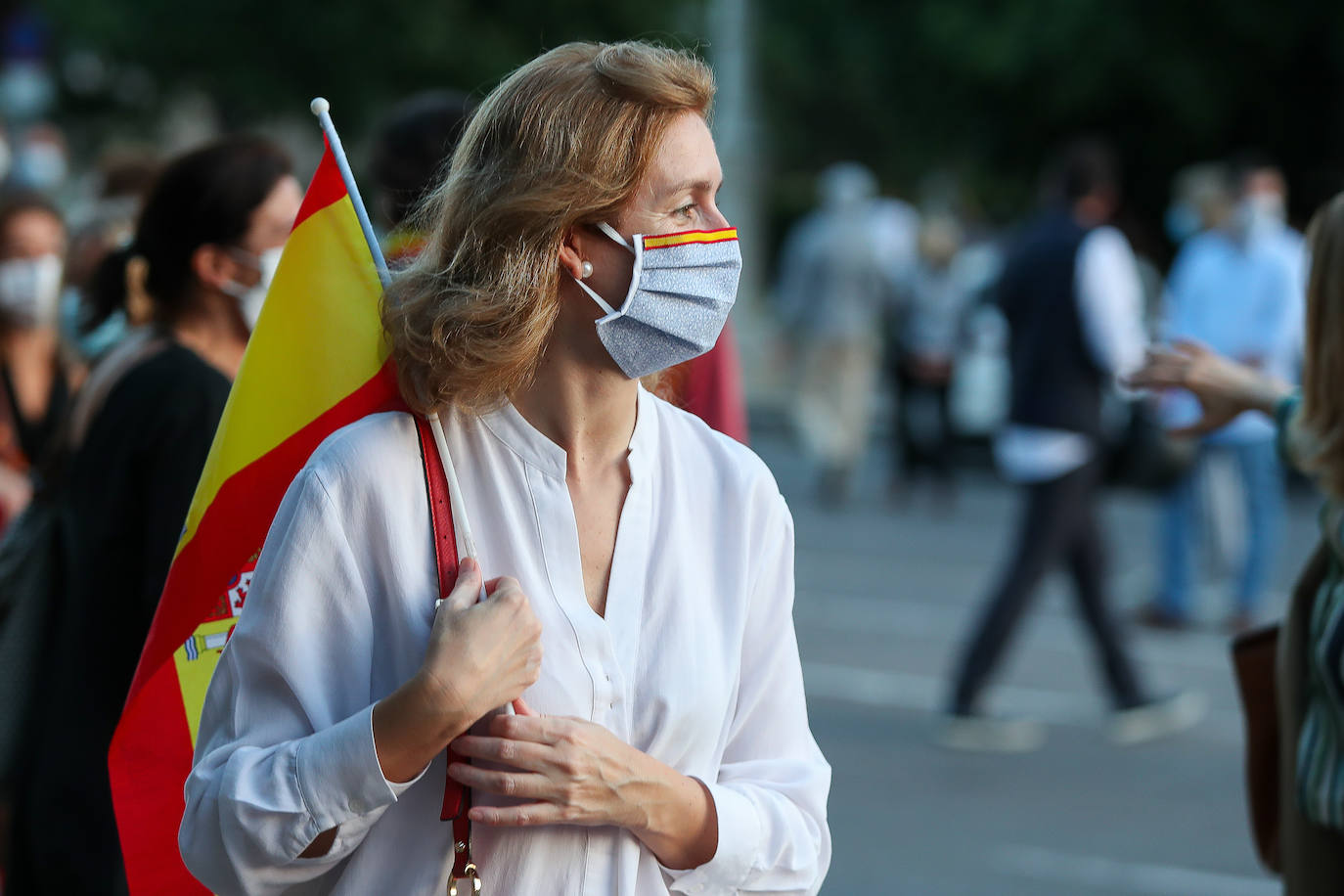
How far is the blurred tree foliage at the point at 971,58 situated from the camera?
21.3 meters

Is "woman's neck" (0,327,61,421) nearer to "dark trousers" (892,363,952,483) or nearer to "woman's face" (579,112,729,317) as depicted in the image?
"woman's face" (579,112,729,317)

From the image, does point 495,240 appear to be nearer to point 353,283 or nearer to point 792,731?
point 353,283

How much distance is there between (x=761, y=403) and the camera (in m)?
18.7

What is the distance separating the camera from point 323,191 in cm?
230

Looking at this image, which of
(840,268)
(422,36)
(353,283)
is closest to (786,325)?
(840,268)

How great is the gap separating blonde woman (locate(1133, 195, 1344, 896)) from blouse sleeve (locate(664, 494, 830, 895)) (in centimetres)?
109

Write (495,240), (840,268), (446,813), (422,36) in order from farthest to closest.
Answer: (422,36) < (840,268) < (495,240) < (446,813)

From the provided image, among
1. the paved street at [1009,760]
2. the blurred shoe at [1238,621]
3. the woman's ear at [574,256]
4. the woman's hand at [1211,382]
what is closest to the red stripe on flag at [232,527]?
the woman's ear at [574,256]

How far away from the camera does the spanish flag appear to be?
2217 millimetres

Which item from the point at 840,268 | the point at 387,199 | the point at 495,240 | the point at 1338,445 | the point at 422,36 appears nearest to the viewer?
the point at 495,240

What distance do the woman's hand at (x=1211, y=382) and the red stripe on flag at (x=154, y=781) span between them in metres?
2.09

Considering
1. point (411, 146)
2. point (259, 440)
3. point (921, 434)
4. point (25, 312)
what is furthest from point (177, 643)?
point (921, 434)

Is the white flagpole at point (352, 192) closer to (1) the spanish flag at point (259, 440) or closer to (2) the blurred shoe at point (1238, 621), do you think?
(1) the spanish flag at point (259, 440)

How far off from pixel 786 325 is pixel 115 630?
1189cm
